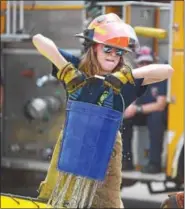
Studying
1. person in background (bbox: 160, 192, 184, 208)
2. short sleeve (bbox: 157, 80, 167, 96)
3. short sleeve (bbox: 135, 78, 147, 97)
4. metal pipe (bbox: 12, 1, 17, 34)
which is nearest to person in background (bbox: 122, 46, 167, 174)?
short sleeve (bbox: 157, 80, 167, 96)

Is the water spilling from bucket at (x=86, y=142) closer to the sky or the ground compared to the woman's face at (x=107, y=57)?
closer to the ground

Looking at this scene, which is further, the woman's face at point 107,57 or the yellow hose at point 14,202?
the yellow hose at point 14,202

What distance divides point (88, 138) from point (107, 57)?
0.54 meters

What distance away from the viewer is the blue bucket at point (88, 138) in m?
4.34

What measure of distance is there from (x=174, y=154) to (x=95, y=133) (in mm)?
3118

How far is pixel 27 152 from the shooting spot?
8.41 meters

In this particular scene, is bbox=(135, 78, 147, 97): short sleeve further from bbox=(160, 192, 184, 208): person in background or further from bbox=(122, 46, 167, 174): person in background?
bbox=(122, 46, 167, 174): person in background

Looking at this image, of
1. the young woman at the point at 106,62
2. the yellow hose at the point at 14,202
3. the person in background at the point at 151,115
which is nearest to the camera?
the young woman at the point at 106,62

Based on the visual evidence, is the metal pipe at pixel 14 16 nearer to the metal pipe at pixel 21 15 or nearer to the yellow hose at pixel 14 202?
the metal pipe at pixel 21 15

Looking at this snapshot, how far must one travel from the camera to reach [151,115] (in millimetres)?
7637

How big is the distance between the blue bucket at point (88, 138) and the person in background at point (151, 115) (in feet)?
10.2

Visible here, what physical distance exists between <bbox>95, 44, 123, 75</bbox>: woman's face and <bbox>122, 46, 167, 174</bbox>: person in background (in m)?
2.90

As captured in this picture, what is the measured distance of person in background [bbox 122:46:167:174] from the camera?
7516mm

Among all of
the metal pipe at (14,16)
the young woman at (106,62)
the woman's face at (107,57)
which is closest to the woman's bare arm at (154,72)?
the young woman at (106,62)
